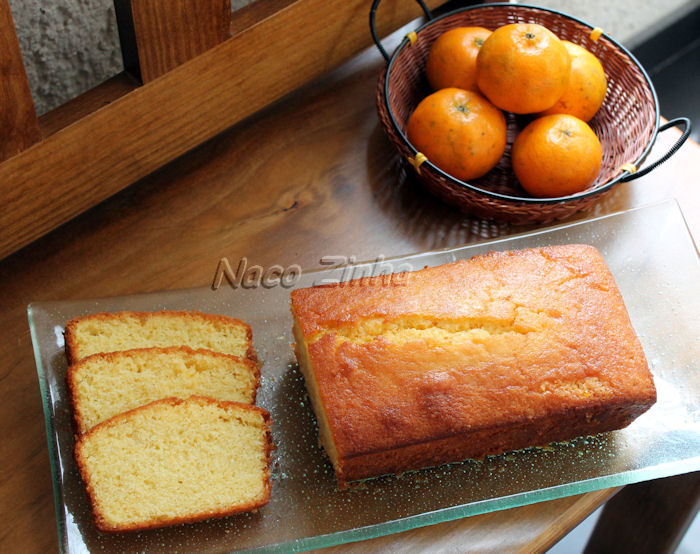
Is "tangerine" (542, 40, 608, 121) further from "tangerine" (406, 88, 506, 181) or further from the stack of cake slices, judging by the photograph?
the stack of cake slices

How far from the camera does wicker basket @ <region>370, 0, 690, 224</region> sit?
1388 millimetres

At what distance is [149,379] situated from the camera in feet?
3.76

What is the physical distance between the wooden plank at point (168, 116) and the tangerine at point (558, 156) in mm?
475

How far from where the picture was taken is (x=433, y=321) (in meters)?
1.16

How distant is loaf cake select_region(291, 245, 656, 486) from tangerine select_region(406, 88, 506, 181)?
0.85 ft

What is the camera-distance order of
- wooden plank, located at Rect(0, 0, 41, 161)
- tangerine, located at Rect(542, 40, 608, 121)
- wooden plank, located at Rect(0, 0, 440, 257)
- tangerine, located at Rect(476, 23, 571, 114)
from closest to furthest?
wooden plank, located at Rect(0, 0, 41, 161), wooden plank, located at Rect(0, 0, 440, 257), tangerine, located at Rect(476, 23, 571, 114), tangerine, located at Rect(542, 40, 608, 121)

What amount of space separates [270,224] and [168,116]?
0.93 feet

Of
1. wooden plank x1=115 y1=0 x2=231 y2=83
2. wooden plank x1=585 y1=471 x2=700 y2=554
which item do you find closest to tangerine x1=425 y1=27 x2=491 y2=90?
wooden plank x1=115 y1=0 x2=231 y2=83

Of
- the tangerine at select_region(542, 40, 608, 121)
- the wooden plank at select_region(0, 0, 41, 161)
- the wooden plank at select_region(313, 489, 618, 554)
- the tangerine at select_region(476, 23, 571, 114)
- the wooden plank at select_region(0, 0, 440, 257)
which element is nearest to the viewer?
the wooden plank at select_region(0, 0, 41, 161)

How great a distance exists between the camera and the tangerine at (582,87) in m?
1.45

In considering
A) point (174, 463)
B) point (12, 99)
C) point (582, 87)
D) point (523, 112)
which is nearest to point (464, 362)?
point (174, 463)

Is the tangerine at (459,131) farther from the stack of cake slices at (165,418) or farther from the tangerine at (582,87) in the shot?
A: the stack of cake slices at (165,418)

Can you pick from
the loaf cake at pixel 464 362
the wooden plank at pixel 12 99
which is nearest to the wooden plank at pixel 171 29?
the wooden plank at pixel 12 99

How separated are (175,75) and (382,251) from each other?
19.9 inches
